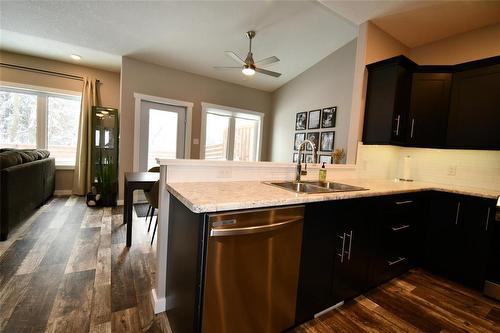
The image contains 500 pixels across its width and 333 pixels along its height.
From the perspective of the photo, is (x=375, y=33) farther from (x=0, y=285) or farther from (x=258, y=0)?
(x=0, y=285)

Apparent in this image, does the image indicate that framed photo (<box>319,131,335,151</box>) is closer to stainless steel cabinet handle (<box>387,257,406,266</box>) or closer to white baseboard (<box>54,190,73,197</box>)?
stainless steel cabinet handle (<box>387,257,406,266</box>)

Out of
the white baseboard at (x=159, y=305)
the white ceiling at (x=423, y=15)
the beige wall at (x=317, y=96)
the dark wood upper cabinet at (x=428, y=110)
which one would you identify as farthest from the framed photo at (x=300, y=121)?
the white baseboard at (x=159, y=305)

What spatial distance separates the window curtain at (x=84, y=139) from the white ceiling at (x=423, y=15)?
4.30m

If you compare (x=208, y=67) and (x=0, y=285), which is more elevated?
(x=208, y=67)

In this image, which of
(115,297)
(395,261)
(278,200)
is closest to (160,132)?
(115,297)

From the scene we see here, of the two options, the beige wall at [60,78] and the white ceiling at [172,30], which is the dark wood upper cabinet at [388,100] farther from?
the beige wall at [60,78]

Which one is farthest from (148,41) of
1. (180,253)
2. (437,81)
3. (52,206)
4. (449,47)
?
(449,47)

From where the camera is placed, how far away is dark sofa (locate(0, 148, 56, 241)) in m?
2.21

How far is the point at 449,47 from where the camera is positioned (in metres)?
2.61

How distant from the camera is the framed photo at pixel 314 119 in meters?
4.29

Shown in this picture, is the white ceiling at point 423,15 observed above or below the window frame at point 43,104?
above

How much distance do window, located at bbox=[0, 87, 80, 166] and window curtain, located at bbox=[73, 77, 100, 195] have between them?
346 millimetres

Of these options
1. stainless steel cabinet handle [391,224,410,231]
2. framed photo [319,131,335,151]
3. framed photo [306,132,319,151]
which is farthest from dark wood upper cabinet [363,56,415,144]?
framed photo [306,132,319,151]

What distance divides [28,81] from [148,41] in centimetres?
252
